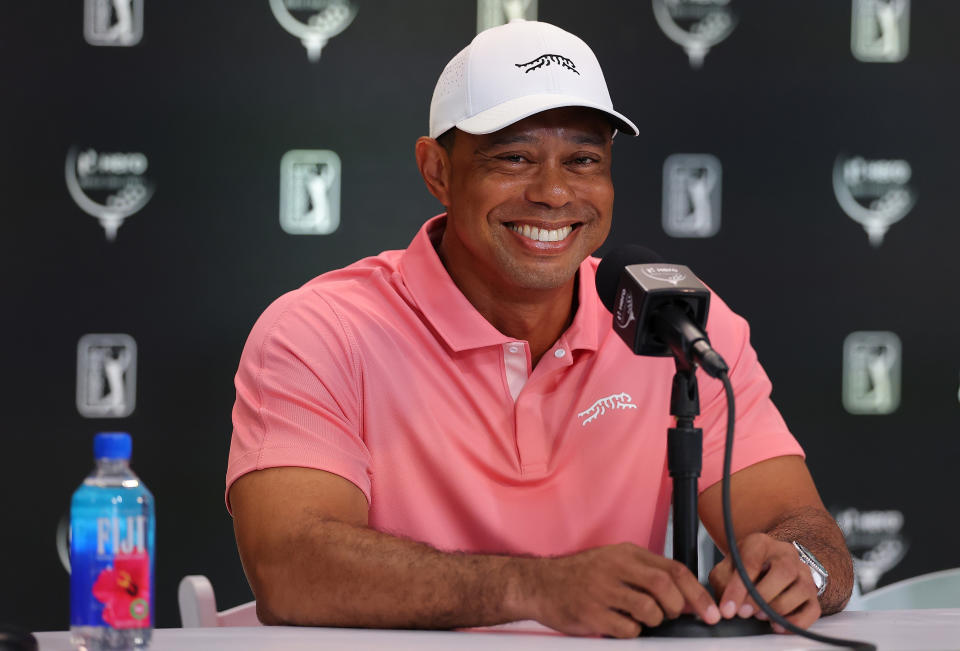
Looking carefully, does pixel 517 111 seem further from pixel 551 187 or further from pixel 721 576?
pixel 721 576

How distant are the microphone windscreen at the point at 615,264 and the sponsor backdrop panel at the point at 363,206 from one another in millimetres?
1165

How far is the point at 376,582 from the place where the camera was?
1428 millimetres

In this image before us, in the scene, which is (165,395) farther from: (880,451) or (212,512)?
(880,451)

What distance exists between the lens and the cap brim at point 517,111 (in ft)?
5.98

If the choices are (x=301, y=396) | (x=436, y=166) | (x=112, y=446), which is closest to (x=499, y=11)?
(x=436, y=166)

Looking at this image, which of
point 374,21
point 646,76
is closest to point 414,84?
point 374,21

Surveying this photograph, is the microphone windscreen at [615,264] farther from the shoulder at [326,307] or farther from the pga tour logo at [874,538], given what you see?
the pga tour logo at [874,538]

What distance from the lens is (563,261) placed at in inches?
75.9

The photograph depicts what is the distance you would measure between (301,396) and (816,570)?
0.73 metres

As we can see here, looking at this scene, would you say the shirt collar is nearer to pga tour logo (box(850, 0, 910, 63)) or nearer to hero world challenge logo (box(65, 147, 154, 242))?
hero world challenge logo (box(65, 147, 154, 242))

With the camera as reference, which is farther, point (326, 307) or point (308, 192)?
point (308, 192)

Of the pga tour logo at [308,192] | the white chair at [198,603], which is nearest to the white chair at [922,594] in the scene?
the white chair at [198,603]

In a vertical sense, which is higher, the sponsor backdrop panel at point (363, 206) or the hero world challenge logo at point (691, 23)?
the hero world challenge logo at point (691, 23)

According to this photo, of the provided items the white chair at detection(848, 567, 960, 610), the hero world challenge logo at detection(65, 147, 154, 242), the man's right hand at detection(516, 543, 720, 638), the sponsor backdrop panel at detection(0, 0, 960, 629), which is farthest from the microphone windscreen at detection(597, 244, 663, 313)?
the hero world challenge logo at detection(65, 147, 154, 242)
